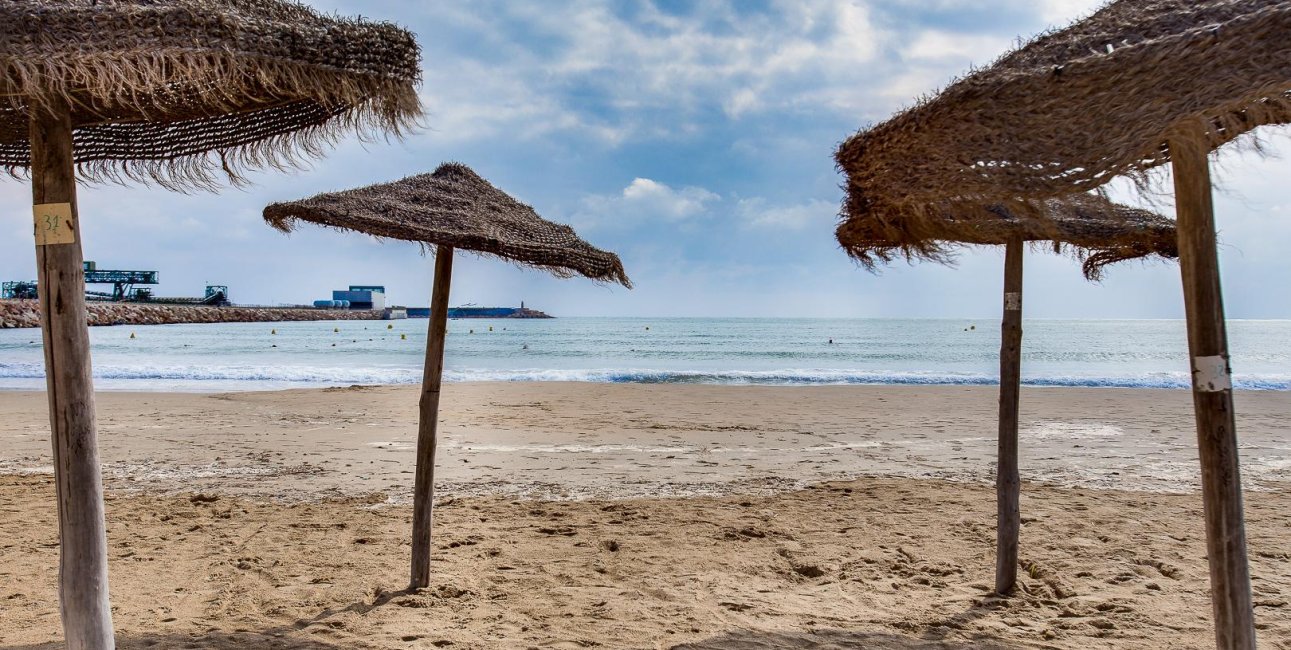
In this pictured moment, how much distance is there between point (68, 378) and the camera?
2.65m

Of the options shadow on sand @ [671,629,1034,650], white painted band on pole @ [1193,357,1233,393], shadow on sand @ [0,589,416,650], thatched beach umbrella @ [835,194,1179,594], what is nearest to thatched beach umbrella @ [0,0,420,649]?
shadow on sand @ [0,589,416,650]

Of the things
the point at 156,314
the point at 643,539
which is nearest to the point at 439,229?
the point at 643,539

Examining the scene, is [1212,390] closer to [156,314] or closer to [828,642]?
[828,642]

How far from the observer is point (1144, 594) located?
14.6ft

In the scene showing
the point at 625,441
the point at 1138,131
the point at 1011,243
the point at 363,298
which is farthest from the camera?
the point at 363,298

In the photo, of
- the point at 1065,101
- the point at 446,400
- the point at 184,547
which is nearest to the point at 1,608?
the point at 184,547

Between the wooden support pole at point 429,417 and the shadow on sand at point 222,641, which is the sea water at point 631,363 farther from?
the shadow on sand at point 222,641

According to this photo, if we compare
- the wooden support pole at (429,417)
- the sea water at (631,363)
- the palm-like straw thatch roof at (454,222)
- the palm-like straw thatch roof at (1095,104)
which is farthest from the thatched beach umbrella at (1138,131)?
the sea water at (631,363)

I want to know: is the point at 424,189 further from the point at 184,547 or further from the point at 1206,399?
the point at 1206,399

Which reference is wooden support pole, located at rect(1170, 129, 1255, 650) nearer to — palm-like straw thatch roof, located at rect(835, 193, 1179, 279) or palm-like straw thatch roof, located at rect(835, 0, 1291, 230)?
palm-like straw thatch roof, located at rect(835, 0, 1291, 230)

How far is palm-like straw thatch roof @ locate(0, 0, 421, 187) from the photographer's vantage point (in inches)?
85.4

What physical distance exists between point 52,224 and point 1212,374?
3940 mm

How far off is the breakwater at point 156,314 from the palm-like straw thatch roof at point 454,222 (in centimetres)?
5980

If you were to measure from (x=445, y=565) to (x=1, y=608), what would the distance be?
7.63 feet
